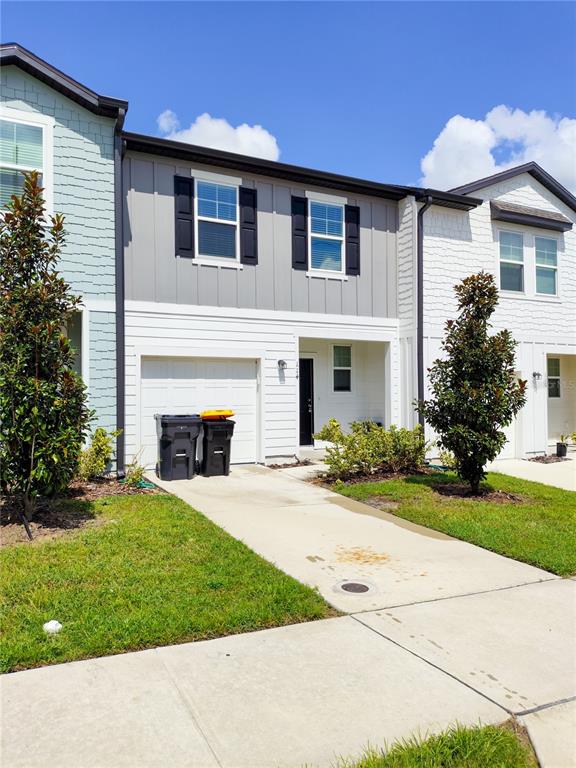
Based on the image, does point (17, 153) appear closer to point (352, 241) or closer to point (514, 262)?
point (352, 241)

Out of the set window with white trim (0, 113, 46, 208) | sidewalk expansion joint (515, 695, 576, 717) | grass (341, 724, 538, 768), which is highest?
window with white trim (0, 113, 46, 208)

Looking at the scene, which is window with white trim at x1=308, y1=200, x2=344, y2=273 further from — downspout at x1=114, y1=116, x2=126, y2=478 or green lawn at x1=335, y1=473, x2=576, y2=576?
green lawn at x1=335, y1=473, x2=576, y2=576

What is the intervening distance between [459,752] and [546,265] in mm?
13643

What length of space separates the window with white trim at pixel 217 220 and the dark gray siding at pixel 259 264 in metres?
0.31

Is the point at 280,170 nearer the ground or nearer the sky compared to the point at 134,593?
nearer the sky

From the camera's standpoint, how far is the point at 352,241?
11.6 metres

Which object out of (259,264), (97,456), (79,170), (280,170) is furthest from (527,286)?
(97,456)

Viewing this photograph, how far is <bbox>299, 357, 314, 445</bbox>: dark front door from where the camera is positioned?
1260 cm

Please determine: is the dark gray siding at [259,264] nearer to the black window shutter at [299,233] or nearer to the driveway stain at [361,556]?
the black window shutter at [299,233]

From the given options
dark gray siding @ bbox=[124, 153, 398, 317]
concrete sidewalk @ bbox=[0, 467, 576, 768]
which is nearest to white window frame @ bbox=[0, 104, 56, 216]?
dark gray siding @ bbox=[124, 153, 398, 317]

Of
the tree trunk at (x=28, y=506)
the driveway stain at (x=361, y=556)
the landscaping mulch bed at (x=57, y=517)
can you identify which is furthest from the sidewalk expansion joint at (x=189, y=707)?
the tree trunk at (x=28, y=506)

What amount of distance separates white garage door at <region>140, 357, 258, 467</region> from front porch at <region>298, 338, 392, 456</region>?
1796 mm

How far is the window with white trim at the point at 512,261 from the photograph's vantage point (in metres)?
13.3

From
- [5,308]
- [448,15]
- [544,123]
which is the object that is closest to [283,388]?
[5,308]
